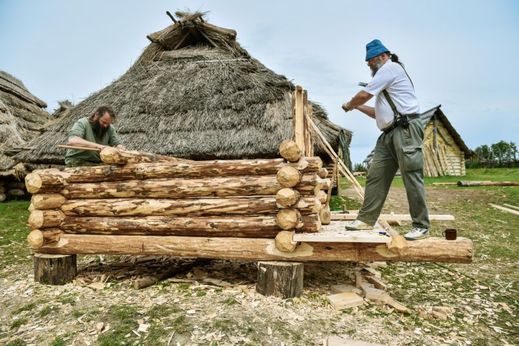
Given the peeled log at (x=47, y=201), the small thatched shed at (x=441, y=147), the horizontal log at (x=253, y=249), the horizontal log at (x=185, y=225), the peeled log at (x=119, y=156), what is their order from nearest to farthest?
the horizontal log at (x=253, y=249)
the horizontal log at (x=185, y=225)
the peeled log at (x=119, y=156)
the peeled log at (x=47, y=201)
the small thatched shed at (x=441, y=147)

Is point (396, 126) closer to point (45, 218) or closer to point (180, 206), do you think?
point (180, 206)

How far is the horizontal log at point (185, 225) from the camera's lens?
4392 mm

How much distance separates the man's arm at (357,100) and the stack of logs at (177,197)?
78cm

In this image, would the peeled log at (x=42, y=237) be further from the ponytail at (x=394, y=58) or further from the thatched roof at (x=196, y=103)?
the ponytail at (x=394, y=58)

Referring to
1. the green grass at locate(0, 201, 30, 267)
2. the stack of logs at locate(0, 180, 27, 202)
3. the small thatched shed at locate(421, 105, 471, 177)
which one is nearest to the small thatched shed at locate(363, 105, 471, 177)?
the small thatched shed at locate(421, 105, 471, 177)

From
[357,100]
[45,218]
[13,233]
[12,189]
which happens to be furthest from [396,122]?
[12,189]

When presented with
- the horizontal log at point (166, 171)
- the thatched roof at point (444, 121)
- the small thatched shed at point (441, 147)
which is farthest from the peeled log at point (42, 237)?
the thatched roof at point (444, 121)

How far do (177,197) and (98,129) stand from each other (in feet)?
6.70

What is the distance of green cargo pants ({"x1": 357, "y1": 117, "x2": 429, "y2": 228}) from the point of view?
398 centimetres

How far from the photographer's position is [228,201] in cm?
458

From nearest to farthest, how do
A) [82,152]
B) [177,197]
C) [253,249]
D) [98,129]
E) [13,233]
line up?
[253,249]
[177,197]
[82,152]
[98,129]
[13,233]

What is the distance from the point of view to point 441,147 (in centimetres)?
2373

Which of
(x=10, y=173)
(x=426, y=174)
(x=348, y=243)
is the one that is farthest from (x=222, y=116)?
(x=426, y=174)

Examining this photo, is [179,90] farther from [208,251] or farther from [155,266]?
[208,251]
